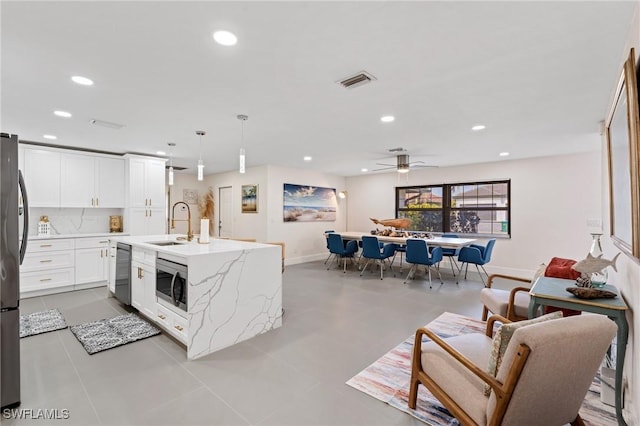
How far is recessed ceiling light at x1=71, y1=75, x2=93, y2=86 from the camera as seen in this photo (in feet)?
7.84

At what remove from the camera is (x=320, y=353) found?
8.59 ft

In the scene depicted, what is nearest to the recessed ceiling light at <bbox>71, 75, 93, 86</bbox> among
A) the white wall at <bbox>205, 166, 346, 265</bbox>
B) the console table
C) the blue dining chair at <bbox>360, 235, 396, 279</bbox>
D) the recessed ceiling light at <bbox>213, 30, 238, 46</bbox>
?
the recessed ceiling light at <bbox>213, 30, 238, 46</bbox>

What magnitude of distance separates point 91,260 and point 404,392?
5.32 meters

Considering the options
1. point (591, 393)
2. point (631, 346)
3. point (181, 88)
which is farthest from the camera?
point (181, 88)

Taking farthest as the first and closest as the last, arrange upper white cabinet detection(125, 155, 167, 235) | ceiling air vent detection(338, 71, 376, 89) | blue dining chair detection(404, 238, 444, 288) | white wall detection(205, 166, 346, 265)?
white wall detection(205, 166, 346, 265)
upper white cabinet detection(125, 155, 167, 235)
blue dining chair detection(404, 238, 444, 288)
ceiling air vent detection(338, 71, 376, 89)

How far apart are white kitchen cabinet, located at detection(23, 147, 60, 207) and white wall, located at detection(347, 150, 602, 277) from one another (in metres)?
7.74

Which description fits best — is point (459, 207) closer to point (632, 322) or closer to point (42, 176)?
point (632, 322)

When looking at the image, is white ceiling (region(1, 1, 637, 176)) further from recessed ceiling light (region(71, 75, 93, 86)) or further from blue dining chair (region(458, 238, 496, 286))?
blue dining chair (region(458, 238, 496, 286))

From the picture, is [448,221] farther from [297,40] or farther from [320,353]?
[297,40]

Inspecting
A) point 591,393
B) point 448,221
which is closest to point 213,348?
point 591,393

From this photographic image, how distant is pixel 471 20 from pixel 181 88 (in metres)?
2.32

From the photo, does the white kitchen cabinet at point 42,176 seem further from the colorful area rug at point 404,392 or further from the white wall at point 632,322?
the white wall at point 632,322

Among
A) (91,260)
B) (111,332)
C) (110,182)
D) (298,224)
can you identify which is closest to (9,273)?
(111,332)

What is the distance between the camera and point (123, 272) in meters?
3.77
